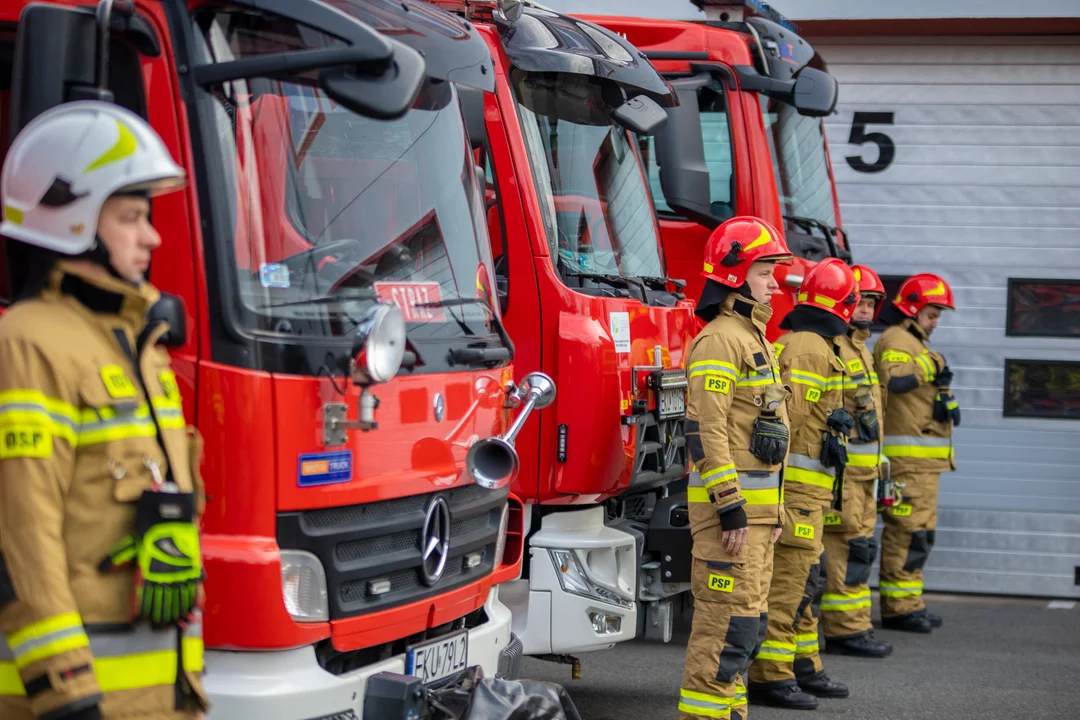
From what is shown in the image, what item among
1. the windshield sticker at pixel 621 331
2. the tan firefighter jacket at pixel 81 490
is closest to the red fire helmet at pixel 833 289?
the windshield sticker at pixel 621 331

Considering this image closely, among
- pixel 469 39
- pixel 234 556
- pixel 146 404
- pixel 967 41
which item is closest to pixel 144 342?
pixel 146 404

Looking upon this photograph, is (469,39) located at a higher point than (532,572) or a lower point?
higher

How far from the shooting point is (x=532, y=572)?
5.46 m

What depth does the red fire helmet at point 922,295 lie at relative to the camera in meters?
8.91

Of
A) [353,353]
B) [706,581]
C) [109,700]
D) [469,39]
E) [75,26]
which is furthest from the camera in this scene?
[706,581]

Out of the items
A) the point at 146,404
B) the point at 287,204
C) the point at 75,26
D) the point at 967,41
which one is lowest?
the point at 146,404

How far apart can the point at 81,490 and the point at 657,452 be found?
3574 mm

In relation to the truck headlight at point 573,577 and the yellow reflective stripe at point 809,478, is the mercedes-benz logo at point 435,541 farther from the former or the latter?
the yellow reflective stripe at point 809,478

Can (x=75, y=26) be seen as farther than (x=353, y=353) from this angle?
No

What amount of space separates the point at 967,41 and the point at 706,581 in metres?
6.39

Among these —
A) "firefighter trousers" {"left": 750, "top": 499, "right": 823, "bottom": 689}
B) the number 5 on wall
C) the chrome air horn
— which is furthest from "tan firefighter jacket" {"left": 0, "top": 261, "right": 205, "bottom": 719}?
the number 5 on wall

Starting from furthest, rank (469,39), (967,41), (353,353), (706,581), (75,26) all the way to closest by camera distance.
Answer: (967,41) → (706,581) → (469,39) → (353,353) → (75,26)

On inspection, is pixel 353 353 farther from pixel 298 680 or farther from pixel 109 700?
pixel 109 700

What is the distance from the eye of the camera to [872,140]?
1020 centimetres
